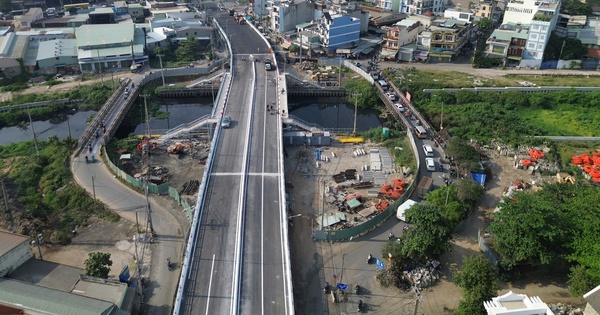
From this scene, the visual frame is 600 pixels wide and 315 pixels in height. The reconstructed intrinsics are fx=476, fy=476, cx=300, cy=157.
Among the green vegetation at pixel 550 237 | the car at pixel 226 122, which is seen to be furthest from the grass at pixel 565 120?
the car at pixel 226 122

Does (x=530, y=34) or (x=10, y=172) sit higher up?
(x=530, y=34)

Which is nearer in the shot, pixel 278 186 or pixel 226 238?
pixel 226 238

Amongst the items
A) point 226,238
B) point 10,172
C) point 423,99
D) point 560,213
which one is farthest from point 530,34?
point 10,172

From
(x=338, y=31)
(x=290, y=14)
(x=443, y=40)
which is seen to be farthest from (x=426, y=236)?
(x=290, y=14)

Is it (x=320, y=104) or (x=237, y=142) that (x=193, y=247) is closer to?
(x=237, y=142)

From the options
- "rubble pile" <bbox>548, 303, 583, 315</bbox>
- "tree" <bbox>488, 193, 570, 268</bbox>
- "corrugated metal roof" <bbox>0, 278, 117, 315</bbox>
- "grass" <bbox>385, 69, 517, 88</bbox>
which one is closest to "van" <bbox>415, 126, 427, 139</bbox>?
"grass" <bbox>385, 69, 517, 88</bbox>

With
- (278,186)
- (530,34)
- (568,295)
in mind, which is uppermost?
(530,34)

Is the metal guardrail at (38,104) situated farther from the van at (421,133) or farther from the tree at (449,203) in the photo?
the tree at (449,203)
